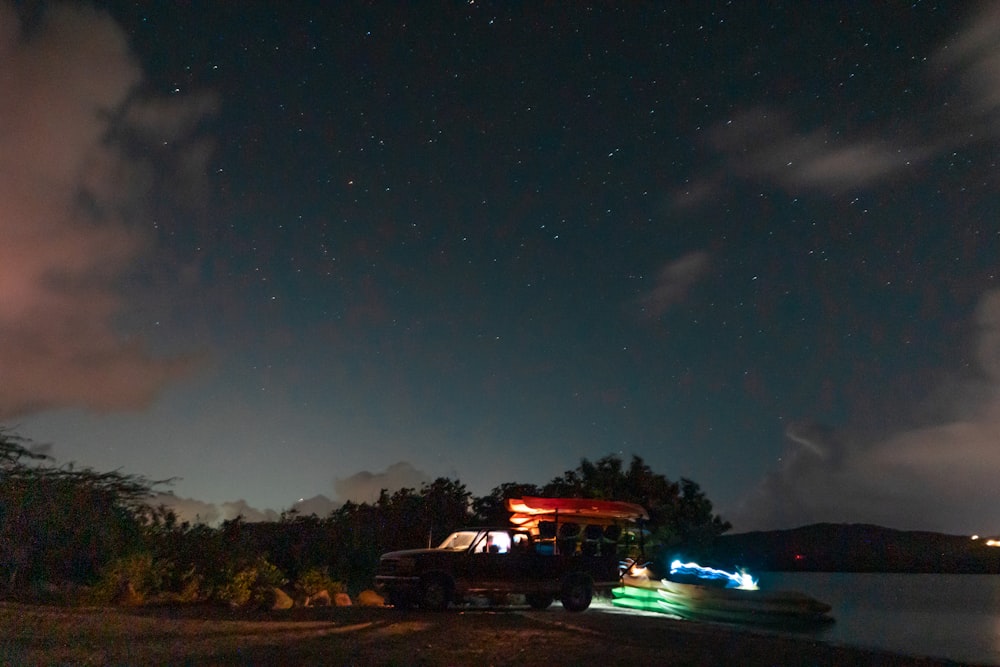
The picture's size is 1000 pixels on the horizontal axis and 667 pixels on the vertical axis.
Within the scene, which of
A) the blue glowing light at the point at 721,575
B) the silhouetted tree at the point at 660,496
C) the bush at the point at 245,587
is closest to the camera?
the bush at the point at 245,587

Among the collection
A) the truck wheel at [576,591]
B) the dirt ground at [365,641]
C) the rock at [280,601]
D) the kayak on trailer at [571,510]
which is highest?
the kayak on trailer at [571,510]

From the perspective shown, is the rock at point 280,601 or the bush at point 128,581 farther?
the rock at point 280,601

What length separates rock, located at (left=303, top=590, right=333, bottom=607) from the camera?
833 inches

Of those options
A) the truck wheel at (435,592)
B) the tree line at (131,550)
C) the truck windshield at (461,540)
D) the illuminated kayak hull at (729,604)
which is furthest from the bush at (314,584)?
the illuminated kayak hull at (729,604)

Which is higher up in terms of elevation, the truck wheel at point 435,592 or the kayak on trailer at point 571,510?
the kayak on trailer at point 571,510

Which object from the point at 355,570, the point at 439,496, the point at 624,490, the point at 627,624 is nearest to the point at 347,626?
the point at 627,624

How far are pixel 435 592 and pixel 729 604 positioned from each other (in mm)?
8342

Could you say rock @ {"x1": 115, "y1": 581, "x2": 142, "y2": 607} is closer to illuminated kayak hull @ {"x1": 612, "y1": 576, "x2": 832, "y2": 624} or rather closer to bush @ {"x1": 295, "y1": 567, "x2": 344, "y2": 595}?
bush @ {"x1": 295, "y1": 567, "x2": 344, "y2": 595}

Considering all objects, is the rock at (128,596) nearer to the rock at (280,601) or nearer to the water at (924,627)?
the rock at (280,601)

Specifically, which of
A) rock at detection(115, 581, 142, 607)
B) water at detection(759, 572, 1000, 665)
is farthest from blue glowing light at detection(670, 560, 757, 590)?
rock at detection(115, 581, 142, 607)

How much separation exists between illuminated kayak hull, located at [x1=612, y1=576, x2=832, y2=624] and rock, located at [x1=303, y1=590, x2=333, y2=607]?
841 centimetres

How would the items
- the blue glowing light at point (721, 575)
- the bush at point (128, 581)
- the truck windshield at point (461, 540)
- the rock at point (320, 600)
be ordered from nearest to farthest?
the bush at point (128, 581)
the truck windshield at point (461, 540)
the rock at point (320, 600)
the blue glowing light at point (721, 575)

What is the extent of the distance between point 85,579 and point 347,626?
722cm

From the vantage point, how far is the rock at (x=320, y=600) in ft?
69.4
